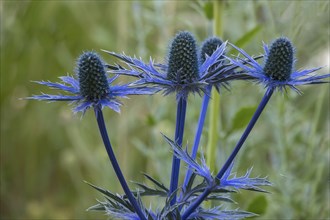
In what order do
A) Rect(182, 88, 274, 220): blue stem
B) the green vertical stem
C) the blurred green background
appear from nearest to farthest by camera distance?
Rect(182, 88, 274, 220): blue stem, the green vertical stem, the blurred green background

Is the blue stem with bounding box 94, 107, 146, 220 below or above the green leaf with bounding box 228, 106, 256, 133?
below

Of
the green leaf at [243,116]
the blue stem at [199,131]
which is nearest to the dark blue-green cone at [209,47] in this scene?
the blue stem at [199,131]

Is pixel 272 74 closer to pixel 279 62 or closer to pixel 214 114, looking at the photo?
pixel 279 62

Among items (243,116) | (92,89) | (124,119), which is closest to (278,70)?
(92,89)

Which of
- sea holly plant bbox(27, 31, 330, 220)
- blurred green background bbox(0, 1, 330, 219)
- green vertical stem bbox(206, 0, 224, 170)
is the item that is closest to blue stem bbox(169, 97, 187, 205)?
sea holly plant bbox(27, 31, 330, 220)

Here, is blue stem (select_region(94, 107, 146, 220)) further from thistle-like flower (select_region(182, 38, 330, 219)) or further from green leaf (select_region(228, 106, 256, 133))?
green leaf (select_region(228, 106, 256, 133))

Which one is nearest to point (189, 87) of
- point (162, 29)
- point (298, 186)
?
point (298, 186)

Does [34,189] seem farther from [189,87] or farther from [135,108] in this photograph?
[189,87]
